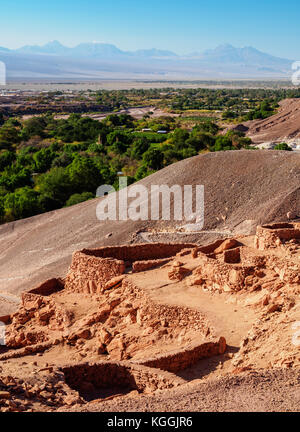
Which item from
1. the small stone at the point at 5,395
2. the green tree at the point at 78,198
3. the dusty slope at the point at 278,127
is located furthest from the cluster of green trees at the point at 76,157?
the small stone at the point at 5,395

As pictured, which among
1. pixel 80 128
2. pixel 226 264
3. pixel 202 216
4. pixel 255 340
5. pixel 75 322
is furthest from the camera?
pixel 80 128

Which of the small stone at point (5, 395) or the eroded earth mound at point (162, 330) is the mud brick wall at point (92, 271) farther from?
the small stone at point (5, 395)

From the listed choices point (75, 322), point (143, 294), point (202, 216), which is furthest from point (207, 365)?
point (202, 216)

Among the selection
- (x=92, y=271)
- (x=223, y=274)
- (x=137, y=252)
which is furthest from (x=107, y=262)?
(x=223, y=274)

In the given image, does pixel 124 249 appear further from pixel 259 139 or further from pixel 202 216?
pixel 259 139

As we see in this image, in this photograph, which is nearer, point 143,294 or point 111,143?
point 143,294

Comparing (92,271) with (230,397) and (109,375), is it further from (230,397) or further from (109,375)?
(230,397)
